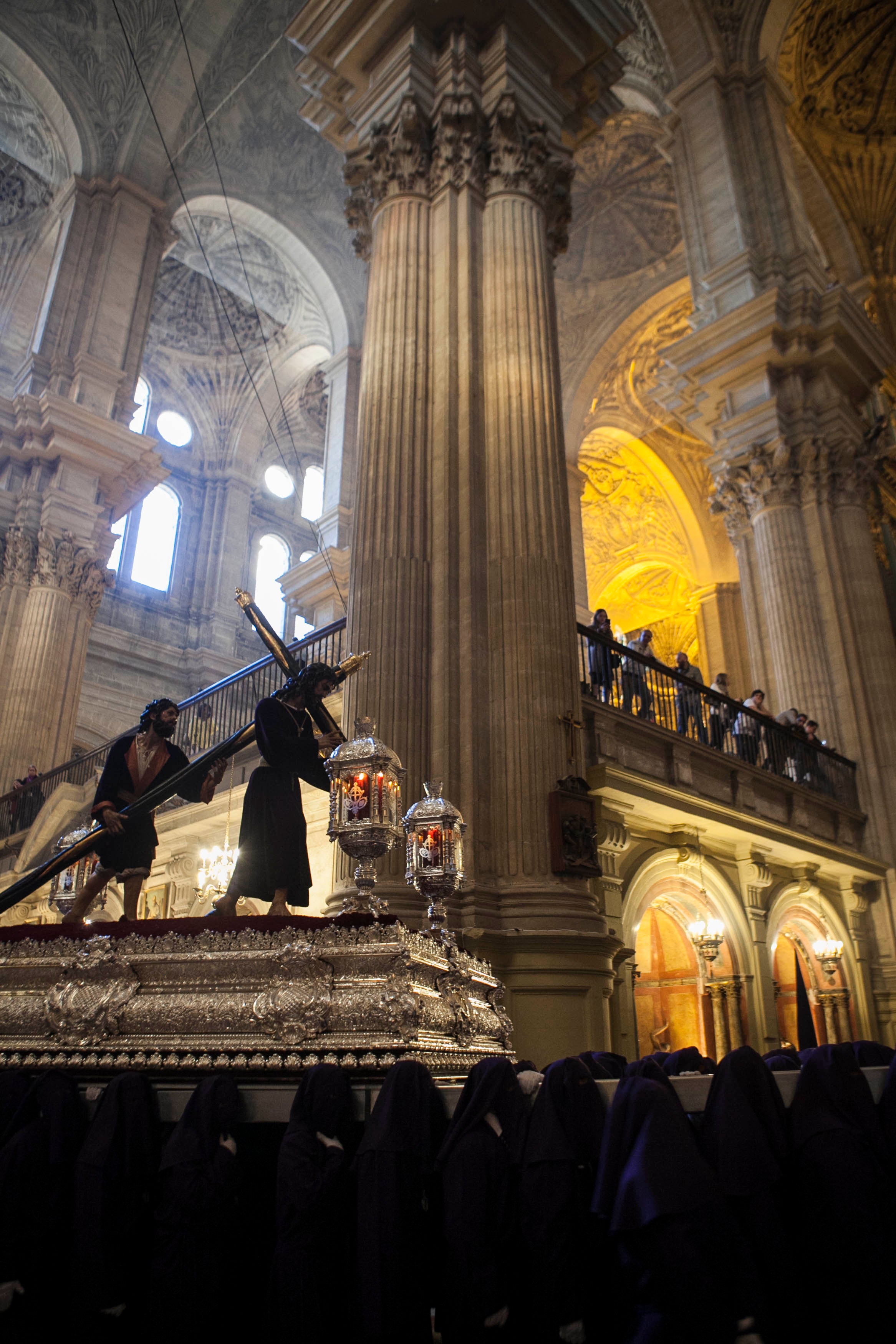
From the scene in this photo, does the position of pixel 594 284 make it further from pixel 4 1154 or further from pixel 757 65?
pixel 4 1154

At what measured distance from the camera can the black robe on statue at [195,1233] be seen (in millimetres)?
2465

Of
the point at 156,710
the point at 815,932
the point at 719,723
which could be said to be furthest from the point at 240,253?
the point at 156,710

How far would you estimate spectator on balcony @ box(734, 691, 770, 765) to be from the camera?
1144 cm

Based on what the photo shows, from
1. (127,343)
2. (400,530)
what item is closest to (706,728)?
(400,530)

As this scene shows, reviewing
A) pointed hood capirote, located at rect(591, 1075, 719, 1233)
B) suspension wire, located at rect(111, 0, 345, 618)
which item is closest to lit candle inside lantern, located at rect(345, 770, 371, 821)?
pointed hood capirote, located at rect(591, 1075, 719, 1233)

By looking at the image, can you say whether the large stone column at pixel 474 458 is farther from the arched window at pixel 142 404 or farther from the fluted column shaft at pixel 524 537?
the arched window at pixel 142 404

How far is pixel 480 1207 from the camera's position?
238 centimetres

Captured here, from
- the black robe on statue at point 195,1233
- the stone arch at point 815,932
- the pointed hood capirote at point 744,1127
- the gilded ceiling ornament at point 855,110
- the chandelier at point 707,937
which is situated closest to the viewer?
the pointed hood capirote at point 744,1127

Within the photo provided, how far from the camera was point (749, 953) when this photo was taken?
1066cm

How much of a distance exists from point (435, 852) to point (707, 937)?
6932 millimetres

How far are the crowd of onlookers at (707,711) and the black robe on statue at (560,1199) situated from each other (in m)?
6.70

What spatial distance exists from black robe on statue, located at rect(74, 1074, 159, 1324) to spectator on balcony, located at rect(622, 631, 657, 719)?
7.12m

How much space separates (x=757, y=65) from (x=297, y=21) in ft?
32.6

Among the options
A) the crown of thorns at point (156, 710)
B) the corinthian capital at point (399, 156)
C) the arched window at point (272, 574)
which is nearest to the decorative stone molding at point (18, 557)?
the corinthian capital at point (399, 156)
